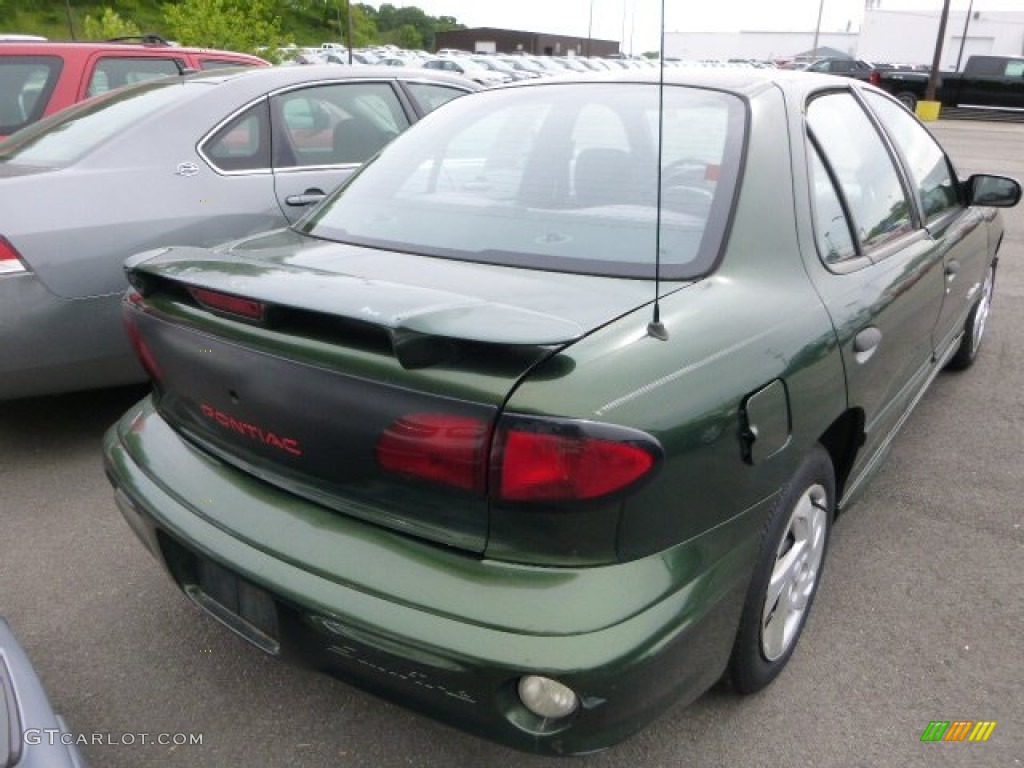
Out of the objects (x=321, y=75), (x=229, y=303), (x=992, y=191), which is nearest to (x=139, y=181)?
(x=321, y=75)

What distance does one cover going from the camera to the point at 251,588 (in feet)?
5.76

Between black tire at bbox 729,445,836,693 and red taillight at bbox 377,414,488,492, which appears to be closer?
red taillight at bbox 377,414,488,492

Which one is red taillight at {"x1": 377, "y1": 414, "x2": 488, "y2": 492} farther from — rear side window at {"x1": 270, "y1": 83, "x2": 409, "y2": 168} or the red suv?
the red suv

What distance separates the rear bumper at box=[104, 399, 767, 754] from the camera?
1487 millimetres

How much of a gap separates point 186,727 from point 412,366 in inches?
48.6

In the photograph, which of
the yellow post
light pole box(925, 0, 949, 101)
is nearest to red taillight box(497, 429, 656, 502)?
the yellow post

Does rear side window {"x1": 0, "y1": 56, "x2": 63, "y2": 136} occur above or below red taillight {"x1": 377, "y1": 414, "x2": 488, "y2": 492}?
above

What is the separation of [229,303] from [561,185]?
0.97 metres

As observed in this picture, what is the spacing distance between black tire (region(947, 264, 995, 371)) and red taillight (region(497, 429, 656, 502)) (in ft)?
11.1

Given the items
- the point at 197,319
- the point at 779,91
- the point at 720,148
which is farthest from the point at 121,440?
the point at 779,91

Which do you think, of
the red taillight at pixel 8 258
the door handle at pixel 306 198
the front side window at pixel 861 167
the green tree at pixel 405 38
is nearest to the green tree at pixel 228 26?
the door handle at pixel 306 198

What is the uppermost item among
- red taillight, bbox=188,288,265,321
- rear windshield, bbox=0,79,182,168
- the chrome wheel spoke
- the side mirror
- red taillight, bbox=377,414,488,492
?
rear windshield, bbox=0,79,182,168

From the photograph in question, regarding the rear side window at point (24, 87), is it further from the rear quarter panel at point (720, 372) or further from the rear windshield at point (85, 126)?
the rear quarter panel at point (720, 372)

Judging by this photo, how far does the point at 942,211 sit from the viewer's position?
127 inches
